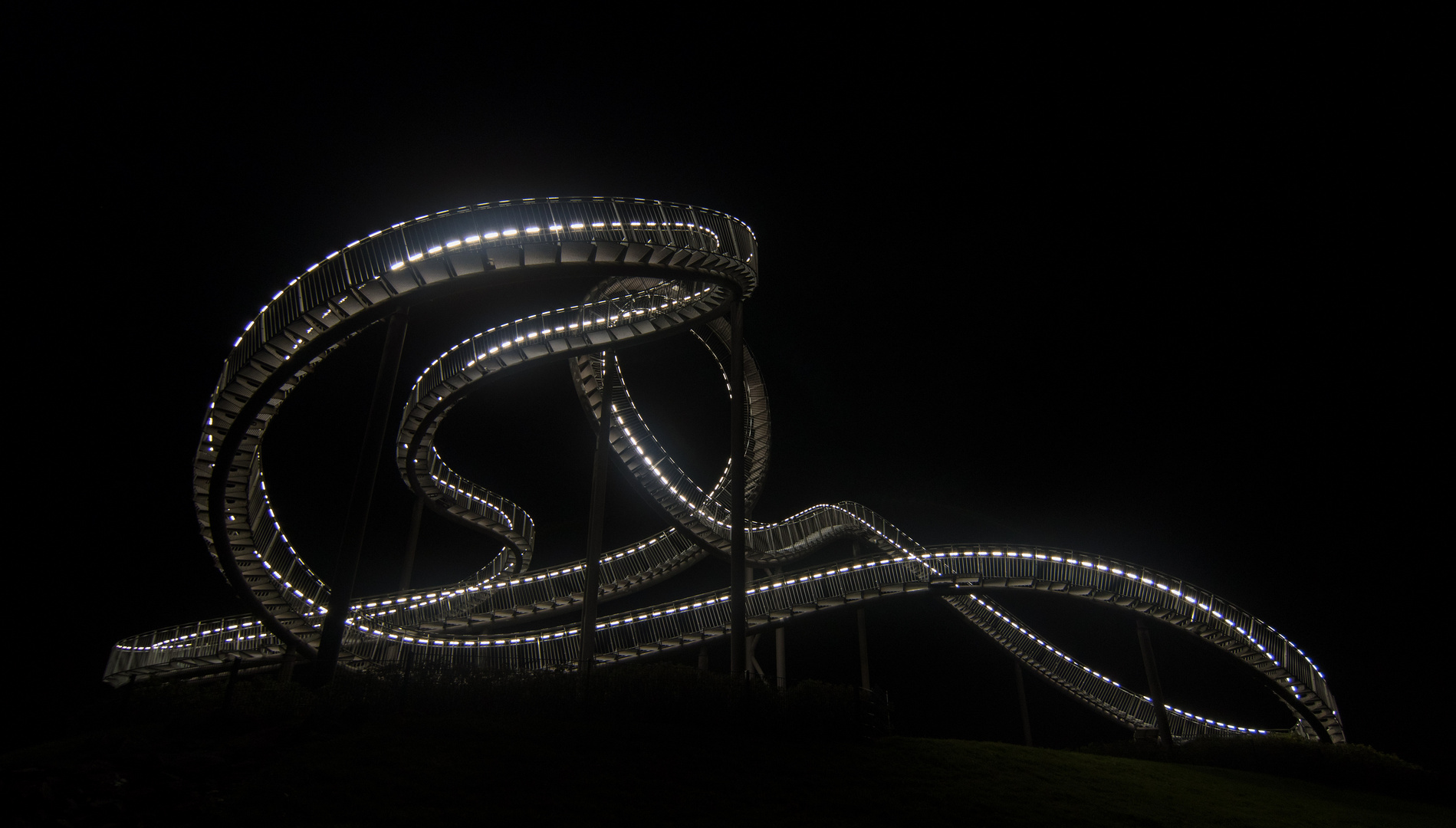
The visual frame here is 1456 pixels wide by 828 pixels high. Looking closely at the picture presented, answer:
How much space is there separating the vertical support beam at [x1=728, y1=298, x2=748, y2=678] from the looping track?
440 millimetres

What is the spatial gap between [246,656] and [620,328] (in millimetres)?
15496

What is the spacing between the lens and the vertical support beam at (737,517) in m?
16.0

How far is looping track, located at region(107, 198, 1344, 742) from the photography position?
49.1ft

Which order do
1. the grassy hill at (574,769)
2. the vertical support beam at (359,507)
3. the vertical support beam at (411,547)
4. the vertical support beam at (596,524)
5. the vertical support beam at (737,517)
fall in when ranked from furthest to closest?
1. the vertical support beam at (411,547)
2. the vertical support beam at (596,524)
3. the vertical support beam at (737,517)
4. the vertical support beam at (359,507)
5. the grassy hill at (574,769)

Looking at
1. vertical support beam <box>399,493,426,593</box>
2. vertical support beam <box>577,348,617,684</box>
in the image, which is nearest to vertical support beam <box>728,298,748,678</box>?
vertical support beam <box>577,348,617,684</box>

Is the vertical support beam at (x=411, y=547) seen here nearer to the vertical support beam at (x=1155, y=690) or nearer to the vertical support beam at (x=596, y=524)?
the vertical support beam at (x=596, y=524)

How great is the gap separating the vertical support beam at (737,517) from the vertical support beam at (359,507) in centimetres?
720

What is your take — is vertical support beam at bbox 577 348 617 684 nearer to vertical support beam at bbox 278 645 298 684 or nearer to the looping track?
the looping track

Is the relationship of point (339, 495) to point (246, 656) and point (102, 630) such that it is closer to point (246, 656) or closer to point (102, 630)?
point (102, 630)

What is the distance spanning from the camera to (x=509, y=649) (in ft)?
68.3

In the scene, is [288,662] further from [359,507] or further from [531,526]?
[359,507]

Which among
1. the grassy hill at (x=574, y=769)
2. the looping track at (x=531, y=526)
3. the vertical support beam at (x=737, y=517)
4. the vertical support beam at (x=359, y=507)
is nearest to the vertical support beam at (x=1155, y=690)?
the looping track at (x=531, y=526)

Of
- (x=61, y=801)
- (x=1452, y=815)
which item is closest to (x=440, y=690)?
(x=61, y=801)

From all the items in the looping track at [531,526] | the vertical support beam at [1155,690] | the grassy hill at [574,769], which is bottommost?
the grassy hill at [574,769]
